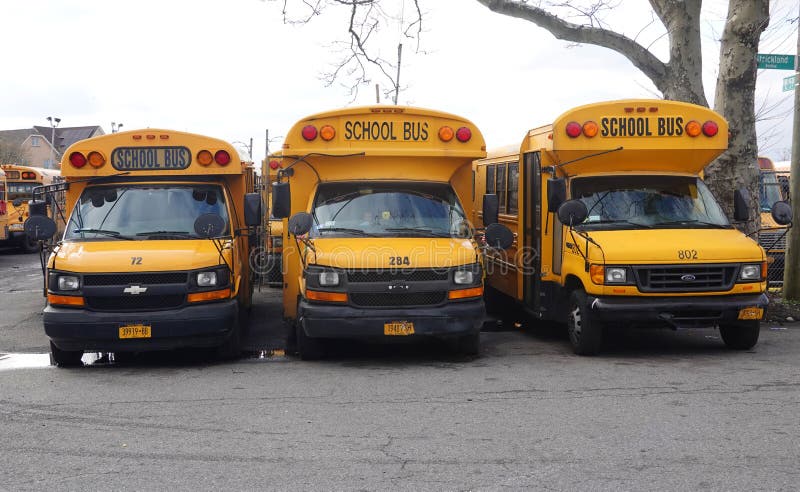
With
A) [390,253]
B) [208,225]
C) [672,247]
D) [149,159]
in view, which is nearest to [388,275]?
[390,253]

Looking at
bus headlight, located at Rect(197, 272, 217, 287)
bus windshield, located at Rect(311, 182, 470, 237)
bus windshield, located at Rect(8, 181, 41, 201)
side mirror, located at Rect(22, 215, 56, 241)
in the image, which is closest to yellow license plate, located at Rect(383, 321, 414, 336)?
bus windshield, located at Rect(311, 182, 470, 237)

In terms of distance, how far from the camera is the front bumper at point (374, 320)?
8266 mm

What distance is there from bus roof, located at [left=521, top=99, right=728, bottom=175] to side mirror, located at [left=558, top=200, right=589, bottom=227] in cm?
77

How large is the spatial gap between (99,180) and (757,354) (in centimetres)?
797

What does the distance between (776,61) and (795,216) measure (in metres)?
2.31

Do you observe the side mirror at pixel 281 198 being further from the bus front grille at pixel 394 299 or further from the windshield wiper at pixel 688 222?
the windshield wiper at pixel 688 222

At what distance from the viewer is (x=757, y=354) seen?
9164 mm

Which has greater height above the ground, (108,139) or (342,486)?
(108,139)

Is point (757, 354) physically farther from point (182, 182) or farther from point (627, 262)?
point (182, 182)

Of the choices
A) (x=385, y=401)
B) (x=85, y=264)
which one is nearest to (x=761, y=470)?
(x=385, y=401)

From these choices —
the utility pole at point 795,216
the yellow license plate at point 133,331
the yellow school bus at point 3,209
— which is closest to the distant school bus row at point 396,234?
the yellow license plate at point 133,331

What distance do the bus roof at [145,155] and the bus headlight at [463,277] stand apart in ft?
10.7

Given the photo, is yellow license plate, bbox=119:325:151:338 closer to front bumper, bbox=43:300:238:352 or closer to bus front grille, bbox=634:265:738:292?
front bumper, bbox=43:300:238:352

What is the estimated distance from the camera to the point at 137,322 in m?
8.28
